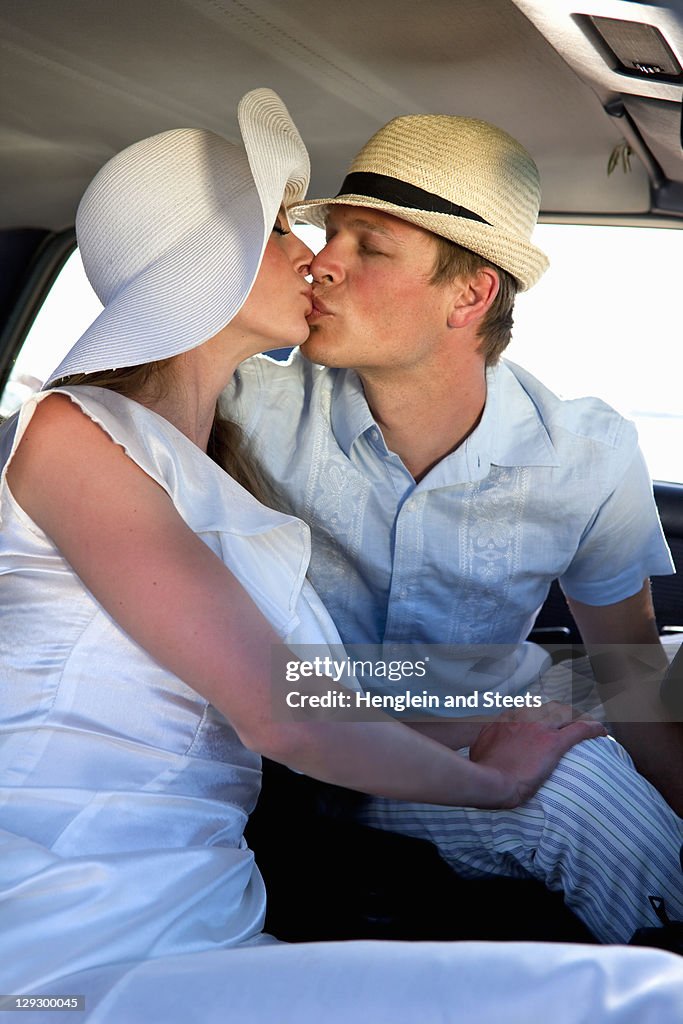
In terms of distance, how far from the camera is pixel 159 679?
63.0 inches

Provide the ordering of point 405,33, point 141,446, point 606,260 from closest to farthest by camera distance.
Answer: point 141,446 → point 405,33 → point 606,260

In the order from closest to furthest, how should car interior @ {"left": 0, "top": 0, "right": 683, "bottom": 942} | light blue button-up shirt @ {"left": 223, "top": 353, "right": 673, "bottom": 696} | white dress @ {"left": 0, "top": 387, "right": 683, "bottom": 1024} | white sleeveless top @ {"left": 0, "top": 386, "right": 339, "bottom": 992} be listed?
white dress @ {"left": 0, "top": 387, "right": 683, "bottom": 1024} < white sleeveless top @ {"left": 0, "top": 386, "right": 339, "bottom": 992} < car interior @ {"left": 0, "top": 0, "right": 683, "bottom": 942} < light blue button-up shirt @ {"left": 223, "top": 353, "right": 673, "bottom": 696}

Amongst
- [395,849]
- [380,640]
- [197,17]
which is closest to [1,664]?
[395,849]

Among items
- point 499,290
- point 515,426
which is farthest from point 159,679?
point 499,290

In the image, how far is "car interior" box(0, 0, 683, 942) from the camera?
2.01 metres

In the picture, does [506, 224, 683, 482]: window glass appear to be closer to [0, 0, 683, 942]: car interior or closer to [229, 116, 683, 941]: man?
[0, 0, 683, 942]: car interior

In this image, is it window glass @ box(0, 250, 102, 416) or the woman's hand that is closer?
the woman's hand

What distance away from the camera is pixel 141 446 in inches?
65.3

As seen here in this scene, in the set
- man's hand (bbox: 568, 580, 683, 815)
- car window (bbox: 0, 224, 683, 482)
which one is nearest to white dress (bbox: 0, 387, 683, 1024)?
man's hand (bbox: 568, 580, 683, 815)

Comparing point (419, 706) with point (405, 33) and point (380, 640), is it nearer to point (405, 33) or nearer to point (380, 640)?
point (380, 640)

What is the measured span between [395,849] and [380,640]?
53 cm

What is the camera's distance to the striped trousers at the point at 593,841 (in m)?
1.89

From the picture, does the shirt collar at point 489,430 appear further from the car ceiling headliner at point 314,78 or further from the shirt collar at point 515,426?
the car ceiling headliner at point 314,78

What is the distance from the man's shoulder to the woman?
0.87 meters
